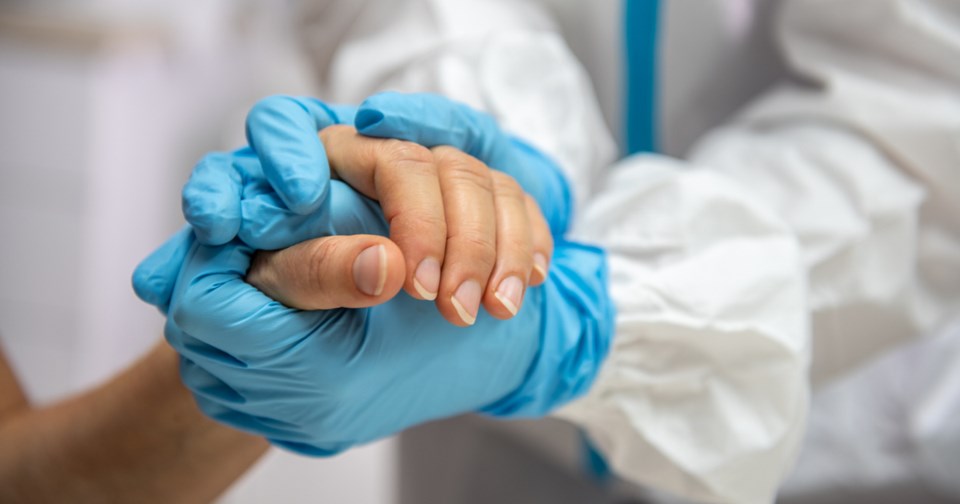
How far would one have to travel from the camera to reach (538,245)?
530mm

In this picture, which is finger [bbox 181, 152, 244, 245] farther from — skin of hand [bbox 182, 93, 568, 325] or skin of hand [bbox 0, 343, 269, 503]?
skin of hand [bbox 0, 343, 269, 503]

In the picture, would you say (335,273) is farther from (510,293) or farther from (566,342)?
(566,342)

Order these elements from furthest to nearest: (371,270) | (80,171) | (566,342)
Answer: (80,171)
(566,342)
(371,270)

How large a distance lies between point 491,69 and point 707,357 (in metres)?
0.35

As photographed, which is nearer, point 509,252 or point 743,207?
point 509,252

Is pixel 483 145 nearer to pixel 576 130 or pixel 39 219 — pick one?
pixel 576 130

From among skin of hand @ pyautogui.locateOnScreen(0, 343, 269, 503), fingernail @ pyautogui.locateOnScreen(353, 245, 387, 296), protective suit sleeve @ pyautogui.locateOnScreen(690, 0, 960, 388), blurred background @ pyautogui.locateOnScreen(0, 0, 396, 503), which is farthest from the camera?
blurred background @ pyautogui.locateOnScreen(0, 0, 396, 503)

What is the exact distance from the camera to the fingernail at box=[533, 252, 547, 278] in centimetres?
51

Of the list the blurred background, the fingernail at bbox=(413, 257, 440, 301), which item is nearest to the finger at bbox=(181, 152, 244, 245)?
the fingernail at bbox=(413, 257, 440, 301)

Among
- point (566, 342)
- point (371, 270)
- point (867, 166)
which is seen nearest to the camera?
point (371, 270)

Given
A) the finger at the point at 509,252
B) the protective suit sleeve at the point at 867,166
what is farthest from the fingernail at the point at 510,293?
the protective suit sleeve at the point at 867,166

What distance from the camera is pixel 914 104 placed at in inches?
30.3

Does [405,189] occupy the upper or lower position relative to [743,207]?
upper

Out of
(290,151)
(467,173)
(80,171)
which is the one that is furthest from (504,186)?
(80,171)
